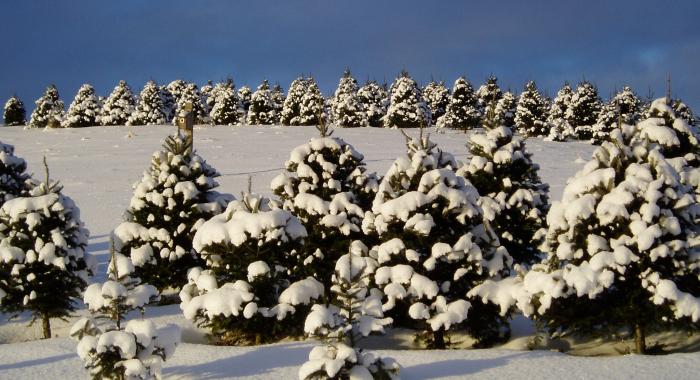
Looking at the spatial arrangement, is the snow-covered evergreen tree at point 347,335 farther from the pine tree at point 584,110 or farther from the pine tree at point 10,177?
the pine tree at point 584,110

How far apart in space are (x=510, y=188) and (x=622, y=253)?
626 centimetres

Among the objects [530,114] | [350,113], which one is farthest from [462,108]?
[350,113]

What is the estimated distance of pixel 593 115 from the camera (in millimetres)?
61969

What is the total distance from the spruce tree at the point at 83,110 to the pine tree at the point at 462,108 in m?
39.8

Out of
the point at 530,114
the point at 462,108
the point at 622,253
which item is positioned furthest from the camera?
the point at 462,108

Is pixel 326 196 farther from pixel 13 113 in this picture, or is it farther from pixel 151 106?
pixel 13 113

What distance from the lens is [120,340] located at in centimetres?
773

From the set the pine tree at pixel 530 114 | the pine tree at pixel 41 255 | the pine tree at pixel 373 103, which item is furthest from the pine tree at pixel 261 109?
the pine tree at pixel 41 255

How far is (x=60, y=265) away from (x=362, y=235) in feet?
19.8

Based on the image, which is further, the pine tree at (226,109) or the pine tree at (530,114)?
the pine tree at (226,109)

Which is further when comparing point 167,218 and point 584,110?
point 584,110

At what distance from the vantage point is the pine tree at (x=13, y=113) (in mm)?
87125

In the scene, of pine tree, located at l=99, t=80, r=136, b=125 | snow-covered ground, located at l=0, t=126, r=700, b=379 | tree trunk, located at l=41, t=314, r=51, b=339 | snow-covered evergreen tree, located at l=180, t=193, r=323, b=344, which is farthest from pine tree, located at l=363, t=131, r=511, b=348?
pine tree, located at l=99, t=80, r=136, b=125

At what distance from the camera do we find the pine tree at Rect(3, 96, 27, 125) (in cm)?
8712
